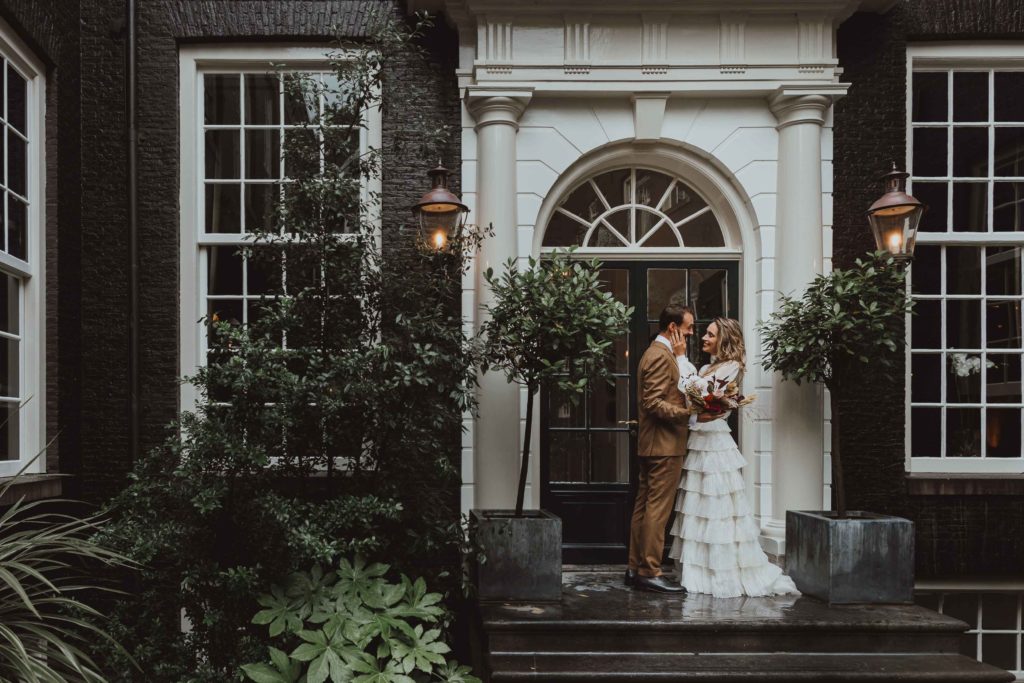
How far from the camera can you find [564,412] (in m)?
5.85

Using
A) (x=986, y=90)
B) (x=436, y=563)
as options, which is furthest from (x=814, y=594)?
(x=986, y=90)

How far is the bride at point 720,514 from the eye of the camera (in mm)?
4902

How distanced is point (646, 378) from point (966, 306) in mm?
3041

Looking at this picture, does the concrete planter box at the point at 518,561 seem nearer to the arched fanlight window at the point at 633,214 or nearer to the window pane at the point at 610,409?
the window pane at the point at 610,409

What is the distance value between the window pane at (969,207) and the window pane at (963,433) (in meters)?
1.49

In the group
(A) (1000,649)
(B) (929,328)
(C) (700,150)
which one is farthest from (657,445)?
(A) (1000,649)

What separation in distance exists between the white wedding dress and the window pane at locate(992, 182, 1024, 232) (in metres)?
2.88

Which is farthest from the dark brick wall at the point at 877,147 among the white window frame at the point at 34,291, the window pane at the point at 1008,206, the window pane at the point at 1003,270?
the white window frame at the point at 34,291

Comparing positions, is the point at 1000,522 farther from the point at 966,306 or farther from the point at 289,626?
the point at 289,626

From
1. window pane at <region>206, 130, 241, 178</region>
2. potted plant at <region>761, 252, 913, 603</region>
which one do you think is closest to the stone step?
potted plant at <region>761, 252, 913, 603</region>

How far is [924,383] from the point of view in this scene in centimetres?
591

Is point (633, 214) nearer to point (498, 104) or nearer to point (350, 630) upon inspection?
point (498, 104)

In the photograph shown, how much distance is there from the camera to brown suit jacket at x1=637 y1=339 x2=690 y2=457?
4.86 meters

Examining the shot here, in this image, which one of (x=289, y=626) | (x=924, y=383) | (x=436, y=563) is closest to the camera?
(x=289, y=626)
